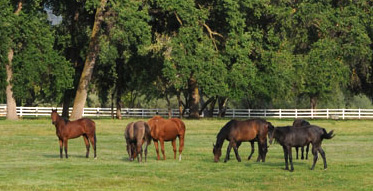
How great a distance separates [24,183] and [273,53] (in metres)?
49.2

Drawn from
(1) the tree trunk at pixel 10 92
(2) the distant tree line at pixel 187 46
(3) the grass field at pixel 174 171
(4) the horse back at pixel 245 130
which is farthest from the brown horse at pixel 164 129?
(1) the tree trunk at pixel 10 92

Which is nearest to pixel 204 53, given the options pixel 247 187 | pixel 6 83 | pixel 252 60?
pixel 252 60

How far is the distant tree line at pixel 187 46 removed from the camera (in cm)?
6562

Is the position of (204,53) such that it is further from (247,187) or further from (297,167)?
(247,187)

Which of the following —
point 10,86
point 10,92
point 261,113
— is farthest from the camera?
point 261,113

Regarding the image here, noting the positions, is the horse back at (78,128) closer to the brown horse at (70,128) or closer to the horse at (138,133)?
the brown horse at (70,128)

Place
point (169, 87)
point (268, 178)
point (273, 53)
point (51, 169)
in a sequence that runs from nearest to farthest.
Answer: point (268, 178) → point (51, 169) → point (273, 53) → point (169, 87)

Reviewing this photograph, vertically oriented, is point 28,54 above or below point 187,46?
below

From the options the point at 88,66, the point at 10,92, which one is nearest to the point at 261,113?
the point at 88,66

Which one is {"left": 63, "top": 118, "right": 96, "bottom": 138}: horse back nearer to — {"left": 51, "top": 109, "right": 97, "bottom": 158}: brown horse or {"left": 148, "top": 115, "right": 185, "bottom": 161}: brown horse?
{"left": 51, "top": 109, "right": 97, "bottom": 158}: brown horse

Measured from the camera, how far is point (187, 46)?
67.1 metres

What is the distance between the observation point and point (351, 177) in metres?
25.2

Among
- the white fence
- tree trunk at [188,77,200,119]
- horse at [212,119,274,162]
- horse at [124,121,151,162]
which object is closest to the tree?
tree trunk at [188,77,200,119]

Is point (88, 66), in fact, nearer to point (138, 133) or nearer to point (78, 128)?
point (78, 128)
